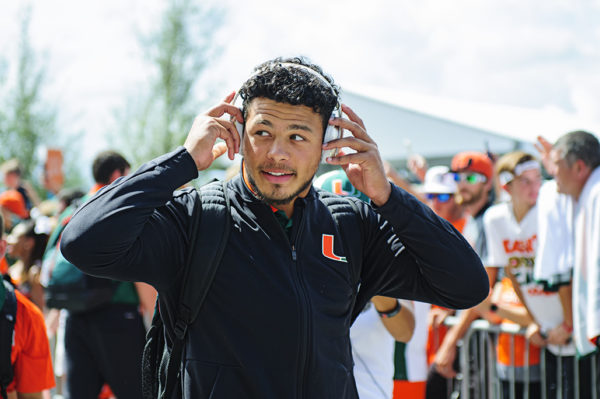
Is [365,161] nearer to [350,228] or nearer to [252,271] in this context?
[350,228]

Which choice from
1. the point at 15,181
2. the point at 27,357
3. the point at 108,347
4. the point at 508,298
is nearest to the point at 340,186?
the point at 27,357

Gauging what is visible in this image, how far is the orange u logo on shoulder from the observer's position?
2193 millimetres

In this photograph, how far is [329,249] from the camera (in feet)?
7.24

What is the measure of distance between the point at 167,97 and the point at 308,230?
81.7ft

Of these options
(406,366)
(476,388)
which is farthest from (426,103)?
(406,366)

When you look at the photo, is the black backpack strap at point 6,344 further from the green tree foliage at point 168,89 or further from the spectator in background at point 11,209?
the green tree foliage at point 168,89

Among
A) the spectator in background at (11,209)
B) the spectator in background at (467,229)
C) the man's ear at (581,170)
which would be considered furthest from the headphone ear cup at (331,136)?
the spectator in background at (11,209)

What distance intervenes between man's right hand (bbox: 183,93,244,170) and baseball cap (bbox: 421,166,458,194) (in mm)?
3999

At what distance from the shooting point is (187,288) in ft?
6.68

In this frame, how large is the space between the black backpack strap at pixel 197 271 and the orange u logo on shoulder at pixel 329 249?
0.33 m

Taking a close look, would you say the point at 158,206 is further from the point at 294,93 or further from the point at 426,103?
the point at 426,103

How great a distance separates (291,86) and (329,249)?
55 centimetres

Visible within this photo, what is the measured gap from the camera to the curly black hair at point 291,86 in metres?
2.16

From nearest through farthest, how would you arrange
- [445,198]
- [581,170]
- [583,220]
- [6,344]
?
[6,344] → [583,220] → [581,170] → [445,198]
